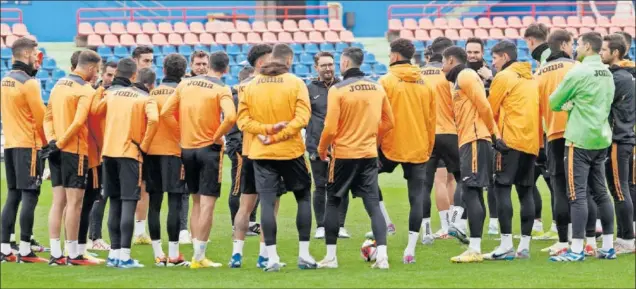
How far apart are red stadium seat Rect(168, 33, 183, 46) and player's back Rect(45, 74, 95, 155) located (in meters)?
19.1

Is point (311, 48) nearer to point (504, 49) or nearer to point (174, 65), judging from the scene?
point (174, 65)

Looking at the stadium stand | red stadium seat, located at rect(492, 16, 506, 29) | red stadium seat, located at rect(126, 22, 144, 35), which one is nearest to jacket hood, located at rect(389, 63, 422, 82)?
the stadium stand

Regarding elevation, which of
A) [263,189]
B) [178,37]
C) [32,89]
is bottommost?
[263,189]

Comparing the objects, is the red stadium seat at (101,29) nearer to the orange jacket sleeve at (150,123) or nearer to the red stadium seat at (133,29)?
the red stadium seat at (133,29)

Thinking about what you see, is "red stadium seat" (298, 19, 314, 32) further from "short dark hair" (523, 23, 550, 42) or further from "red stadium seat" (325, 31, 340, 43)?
"short dark hair" (523, 23, 550, 42)

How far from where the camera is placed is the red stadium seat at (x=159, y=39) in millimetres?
29266

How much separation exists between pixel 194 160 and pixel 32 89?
1775mm

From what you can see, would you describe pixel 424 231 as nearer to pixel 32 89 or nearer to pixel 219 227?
pixel 219 227

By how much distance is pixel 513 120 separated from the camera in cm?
1030

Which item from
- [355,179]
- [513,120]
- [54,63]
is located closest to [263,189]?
[355,179]

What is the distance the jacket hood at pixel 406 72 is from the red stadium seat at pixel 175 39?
19648mm

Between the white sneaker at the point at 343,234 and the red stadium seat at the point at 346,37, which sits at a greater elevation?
the red stadium seat at the point at 346,37

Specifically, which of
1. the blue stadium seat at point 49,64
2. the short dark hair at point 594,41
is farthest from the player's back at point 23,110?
the blue stadium seat at point 49,64

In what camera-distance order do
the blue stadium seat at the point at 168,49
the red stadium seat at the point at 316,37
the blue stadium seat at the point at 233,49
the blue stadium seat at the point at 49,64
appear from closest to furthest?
the blue stadium seat at the point at 49,64, the blue stadium seat at the point at 168,49, the blue stadium seat at the point at 233,49, the red stadium seat at the point at 316,37
